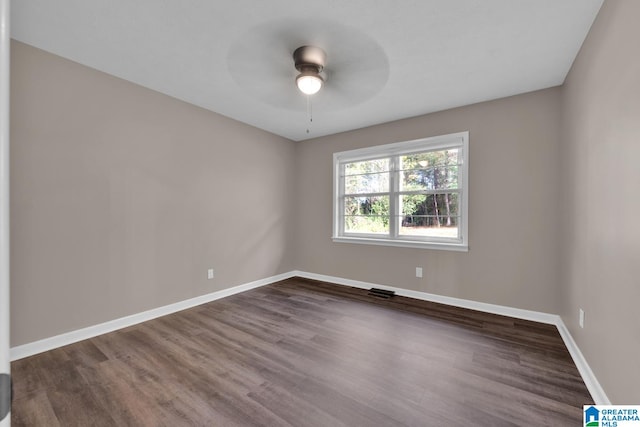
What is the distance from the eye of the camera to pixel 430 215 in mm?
3584

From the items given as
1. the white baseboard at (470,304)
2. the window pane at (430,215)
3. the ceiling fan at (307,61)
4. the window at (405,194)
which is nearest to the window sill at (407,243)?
the window at (405,194)

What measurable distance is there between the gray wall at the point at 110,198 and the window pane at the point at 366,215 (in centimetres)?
167

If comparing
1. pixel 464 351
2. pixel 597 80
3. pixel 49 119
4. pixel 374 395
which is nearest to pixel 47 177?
pixel 49 119

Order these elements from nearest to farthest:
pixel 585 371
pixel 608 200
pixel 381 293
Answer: pixel 608 200 → pixel 585 371 → pixel 381 293

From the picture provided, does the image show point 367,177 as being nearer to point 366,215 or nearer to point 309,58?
point 366,215

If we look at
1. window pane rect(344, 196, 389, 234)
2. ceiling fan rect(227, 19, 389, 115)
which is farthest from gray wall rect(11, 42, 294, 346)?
window pane rect(344, 196, 389, 234)

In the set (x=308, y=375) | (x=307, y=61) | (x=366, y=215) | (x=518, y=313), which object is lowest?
(x=308, y=375)

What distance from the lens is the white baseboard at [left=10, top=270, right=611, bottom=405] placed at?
1.94 metres

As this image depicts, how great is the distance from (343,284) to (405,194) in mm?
1715

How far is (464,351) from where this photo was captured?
226 centimetres

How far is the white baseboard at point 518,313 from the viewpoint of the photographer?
68.8 inches

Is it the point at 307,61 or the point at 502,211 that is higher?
the point at 307,61

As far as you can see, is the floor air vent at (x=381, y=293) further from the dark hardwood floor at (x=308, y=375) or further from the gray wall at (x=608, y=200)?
the gray wall at (x=608, y=200)

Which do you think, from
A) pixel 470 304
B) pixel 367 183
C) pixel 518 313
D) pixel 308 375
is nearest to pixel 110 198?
pixel 308 375
